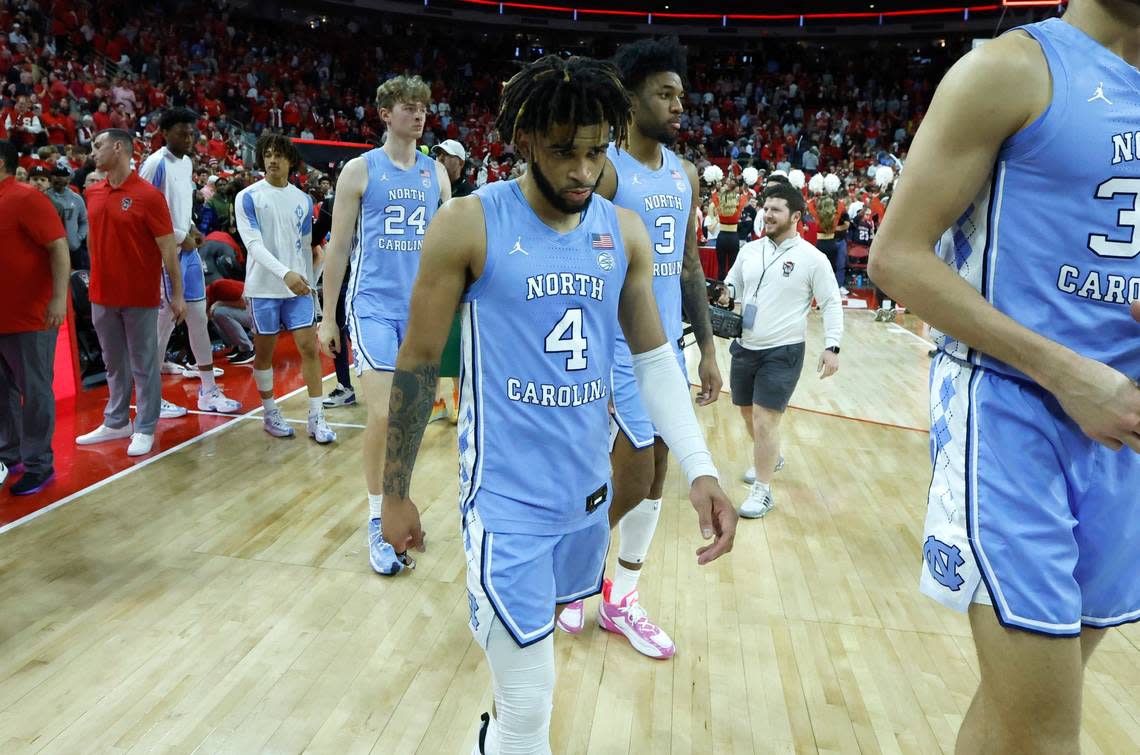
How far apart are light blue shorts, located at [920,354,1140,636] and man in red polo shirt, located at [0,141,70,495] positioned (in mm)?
4846

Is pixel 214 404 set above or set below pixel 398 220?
below

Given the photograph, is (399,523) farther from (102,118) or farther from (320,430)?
(102,118)

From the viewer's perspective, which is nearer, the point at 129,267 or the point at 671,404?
the point at 671,404

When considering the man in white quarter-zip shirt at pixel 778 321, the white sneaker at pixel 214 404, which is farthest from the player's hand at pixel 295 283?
the man in white quarter-zip shirt at pixel 778 321

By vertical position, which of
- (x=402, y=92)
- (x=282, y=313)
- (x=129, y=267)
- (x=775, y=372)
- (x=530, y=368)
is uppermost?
(x=402, y=92)

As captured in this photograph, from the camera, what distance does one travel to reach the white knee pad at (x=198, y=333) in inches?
261

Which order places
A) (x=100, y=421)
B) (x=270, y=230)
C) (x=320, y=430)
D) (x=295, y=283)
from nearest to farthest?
(x=295, y=283) < (x=270, y=230) < (x=320, y=430) < (x=100, y=421)

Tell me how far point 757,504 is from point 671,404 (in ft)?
9.80

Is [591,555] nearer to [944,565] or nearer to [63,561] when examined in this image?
[944,565]

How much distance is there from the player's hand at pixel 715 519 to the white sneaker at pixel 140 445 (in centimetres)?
485

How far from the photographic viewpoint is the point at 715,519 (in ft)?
6.16

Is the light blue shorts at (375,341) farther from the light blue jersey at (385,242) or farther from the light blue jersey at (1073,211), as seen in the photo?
the light blue jersey at (1073,211)

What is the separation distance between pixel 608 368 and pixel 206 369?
17.9 ft

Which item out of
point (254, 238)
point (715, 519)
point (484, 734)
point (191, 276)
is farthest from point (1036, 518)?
point (191, 276)
